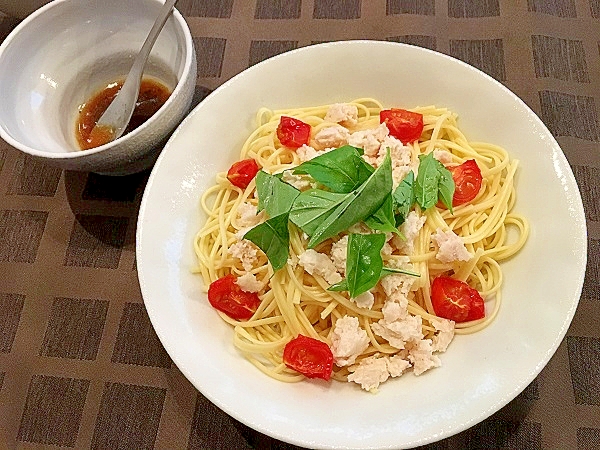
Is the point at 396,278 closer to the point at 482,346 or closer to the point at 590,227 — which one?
the point at 482,346

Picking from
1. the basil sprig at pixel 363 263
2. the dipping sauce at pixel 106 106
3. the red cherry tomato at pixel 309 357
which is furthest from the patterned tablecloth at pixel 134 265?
the basil sprig at pixel 363 263

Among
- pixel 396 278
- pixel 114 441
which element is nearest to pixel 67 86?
pixel 114 441

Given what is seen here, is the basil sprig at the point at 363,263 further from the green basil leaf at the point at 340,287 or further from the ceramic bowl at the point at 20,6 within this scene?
the ceramic bowl at the point at 20,6

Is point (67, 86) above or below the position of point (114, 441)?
above

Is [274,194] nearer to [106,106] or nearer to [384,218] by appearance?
[384,218]

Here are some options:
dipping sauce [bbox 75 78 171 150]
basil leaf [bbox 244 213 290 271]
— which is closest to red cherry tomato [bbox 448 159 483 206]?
basil leaf [bbox 244 213 290 271]
